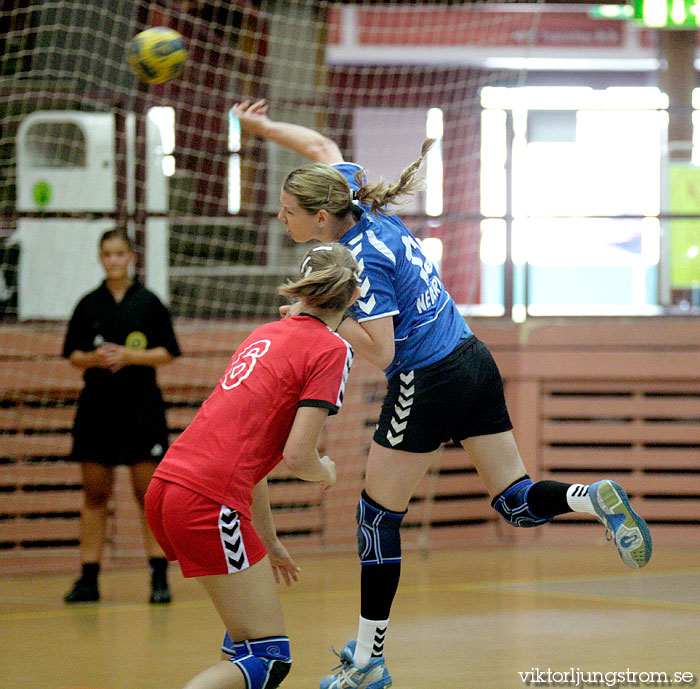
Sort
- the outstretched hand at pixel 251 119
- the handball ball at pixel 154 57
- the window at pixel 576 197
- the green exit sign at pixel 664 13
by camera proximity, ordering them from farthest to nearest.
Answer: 1. the green exit sign at pixel 664 13
2. the window at pixel 576 197
3. the handball ball at pixel 154 57
4. the outstretched hand at pixel 251 119

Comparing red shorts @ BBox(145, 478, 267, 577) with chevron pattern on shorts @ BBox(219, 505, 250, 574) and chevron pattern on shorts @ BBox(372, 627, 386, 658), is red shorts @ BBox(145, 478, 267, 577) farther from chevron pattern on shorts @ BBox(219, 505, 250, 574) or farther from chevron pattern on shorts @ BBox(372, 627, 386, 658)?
chevron pattern on shorts @ BBox(372, 627, 386, 658)

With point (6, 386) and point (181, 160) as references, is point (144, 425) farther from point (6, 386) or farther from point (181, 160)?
point (181, 160)

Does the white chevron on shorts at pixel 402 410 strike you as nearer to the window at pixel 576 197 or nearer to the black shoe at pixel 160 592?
the black shoe at pixel 160 592

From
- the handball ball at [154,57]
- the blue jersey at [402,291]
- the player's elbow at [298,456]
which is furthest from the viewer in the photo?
the handball ball at [154,57]

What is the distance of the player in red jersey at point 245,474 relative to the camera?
2846 mm

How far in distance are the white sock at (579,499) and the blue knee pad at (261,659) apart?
116 centimetres

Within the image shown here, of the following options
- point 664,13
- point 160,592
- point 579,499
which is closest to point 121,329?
point 160,592

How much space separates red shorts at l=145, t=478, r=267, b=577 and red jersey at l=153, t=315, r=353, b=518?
26 millimetres

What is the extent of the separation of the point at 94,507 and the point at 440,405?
9.12ft

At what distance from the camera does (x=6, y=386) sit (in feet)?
22.5

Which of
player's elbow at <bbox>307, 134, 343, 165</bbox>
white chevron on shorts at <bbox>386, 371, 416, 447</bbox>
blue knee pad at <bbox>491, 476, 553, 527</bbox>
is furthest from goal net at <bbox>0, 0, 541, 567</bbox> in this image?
blue knee pad at <bbox>491, 476, 553, 527</bbox>

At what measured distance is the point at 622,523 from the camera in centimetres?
359

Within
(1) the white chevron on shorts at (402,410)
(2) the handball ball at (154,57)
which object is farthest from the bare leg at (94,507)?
(1) the white chevron on shorts at (402,410)

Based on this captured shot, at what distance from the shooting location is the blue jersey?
3.55 meters
